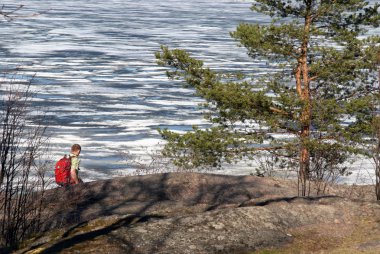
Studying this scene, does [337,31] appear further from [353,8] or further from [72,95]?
[72,95]

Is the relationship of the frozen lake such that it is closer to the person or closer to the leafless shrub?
the person

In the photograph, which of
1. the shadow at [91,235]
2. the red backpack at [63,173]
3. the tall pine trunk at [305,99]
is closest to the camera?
the shadow at [91,235]

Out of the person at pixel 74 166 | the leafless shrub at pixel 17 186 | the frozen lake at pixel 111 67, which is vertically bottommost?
the frozen lake at pixel 111 67

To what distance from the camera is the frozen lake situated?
24.4 meters

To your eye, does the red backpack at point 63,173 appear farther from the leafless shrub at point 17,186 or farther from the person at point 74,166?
the leafless shrub at point 17,186

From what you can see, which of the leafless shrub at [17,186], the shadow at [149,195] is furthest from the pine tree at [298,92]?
the leafless shrub at [17,186]

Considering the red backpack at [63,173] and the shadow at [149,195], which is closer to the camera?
the shadow at [149,195]

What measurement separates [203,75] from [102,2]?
267 feet

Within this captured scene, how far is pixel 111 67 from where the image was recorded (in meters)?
41.4

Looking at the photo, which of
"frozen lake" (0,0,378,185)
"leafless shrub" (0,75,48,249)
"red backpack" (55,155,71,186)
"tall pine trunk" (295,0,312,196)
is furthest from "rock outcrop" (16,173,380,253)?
"frozen lake" (0,0,378,185)

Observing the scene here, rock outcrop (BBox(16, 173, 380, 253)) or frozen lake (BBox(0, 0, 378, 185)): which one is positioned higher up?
rock outcrop (BBox(16, 173, 380, 253))

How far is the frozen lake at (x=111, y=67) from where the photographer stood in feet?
80.2

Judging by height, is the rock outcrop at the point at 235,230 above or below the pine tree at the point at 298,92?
above

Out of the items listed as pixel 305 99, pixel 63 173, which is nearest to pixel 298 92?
pixel 305 99
